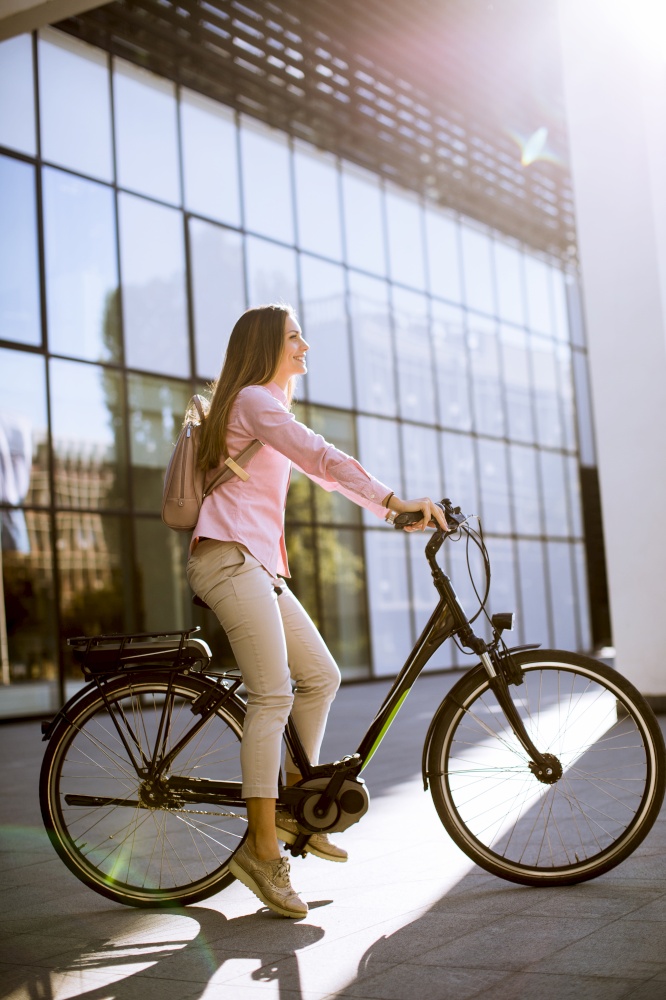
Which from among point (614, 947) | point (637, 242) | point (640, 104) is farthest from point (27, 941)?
point (640, 104)

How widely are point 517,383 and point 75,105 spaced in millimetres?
12497

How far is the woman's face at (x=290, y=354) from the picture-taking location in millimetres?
3573

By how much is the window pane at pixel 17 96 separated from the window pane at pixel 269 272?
4.14 meters

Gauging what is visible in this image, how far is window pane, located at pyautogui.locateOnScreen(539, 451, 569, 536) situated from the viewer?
24562 millimetres

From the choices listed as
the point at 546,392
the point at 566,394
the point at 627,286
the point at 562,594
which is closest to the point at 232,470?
the point at 627,286

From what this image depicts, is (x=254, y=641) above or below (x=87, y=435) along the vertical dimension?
below

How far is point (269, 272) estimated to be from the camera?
57.3ft

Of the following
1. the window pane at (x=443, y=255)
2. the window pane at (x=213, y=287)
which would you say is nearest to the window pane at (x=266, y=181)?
the window pane at (x=213, y=287)

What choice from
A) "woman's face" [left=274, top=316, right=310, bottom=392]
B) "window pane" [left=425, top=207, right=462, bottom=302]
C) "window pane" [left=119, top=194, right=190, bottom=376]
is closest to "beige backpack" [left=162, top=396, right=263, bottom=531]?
"woman's face" [left=274, top=316, right=310, bottom=392]

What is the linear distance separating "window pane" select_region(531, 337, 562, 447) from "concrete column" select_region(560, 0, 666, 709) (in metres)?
16.4

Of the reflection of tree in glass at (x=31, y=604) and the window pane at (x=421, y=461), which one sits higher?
the window pane at (x=421, y=461)

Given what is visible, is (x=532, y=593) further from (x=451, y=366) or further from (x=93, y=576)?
(x=93, y=576)

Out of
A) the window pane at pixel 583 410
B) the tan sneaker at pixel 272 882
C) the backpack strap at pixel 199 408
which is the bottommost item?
the tan sneaker at pixel 272 882

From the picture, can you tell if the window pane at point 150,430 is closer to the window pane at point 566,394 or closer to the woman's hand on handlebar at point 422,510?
the woman's hand on handlebar at point 422,510
